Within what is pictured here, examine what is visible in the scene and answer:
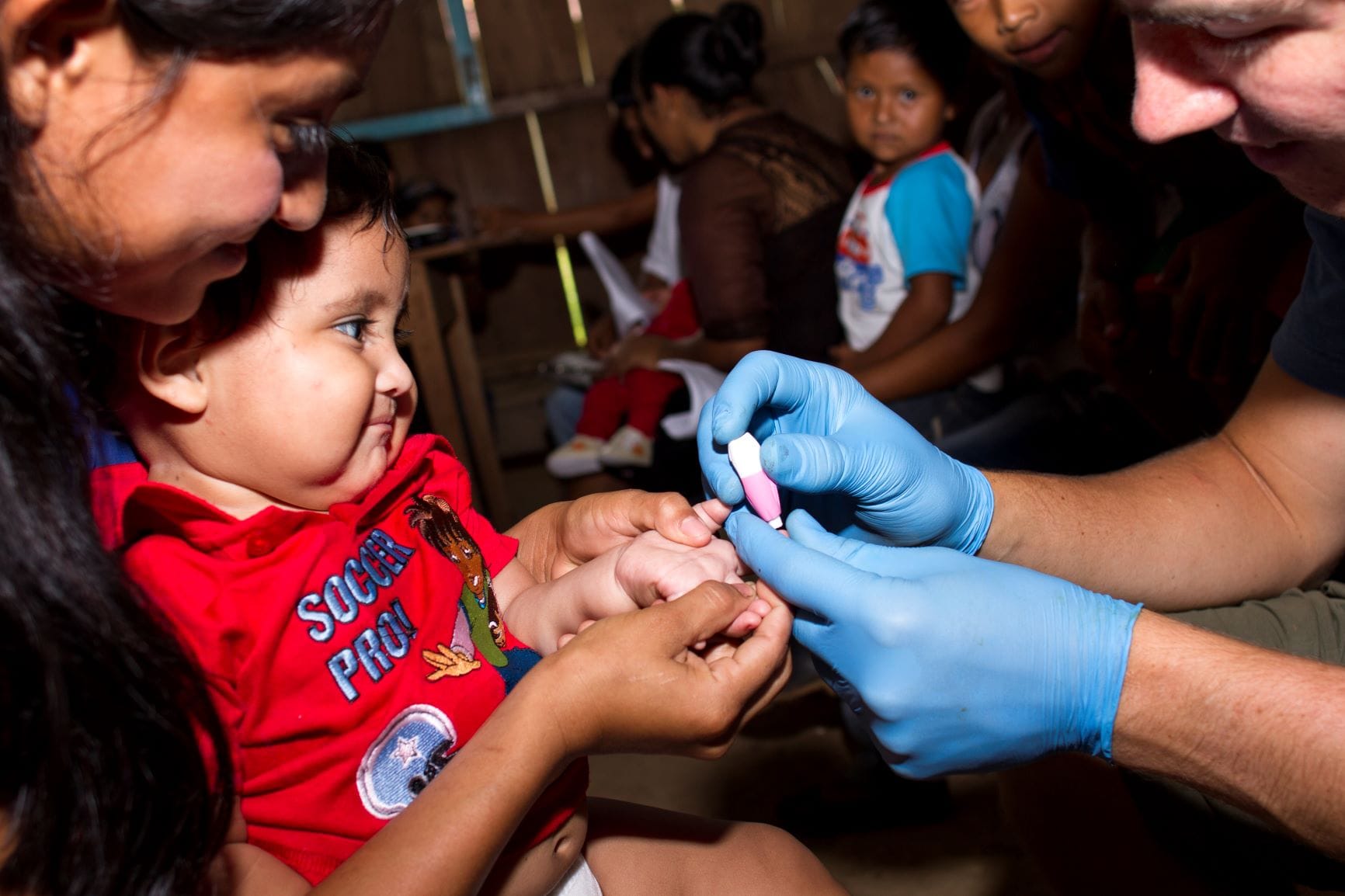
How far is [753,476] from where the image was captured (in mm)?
1013

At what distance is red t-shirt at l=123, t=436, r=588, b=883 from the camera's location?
2.79 feet

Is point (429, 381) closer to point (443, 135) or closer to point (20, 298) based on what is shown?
point (443, 135)

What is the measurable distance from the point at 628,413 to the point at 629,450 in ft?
0.65

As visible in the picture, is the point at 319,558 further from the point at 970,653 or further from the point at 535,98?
the point at 535,98

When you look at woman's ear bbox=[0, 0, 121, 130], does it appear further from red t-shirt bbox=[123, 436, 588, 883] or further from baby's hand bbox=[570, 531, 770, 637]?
baby's hand bbox=[570, 531, 770, 637]

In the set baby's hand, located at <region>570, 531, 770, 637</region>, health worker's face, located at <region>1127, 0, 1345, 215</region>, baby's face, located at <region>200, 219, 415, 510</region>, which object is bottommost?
baby's hand, located at <region>570, 531, 770, 637</region>

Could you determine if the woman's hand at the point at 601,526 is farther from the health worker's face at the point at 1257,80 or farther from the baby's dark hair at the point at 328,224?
the health worker's face at the point at 1257,80

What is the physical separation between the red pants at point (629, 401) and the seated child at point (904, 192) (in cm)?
52

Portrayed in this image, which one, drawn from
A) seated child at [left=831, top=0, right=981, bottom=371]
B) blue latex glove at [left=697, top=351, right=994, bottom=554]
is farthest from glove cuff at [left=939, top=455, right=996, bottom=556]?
seated child at [left=831, top=0, right=981, bottom=371]

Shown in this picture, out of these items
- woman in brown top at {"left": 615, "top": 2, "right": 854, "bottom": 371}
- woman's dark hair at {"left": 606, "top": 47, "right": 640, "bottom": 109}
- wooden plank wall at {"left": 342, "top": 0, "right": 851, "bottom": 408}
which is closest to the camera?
woman in brown top at {"left": 615, "top": 2, "right": 854, "bottom": 371}

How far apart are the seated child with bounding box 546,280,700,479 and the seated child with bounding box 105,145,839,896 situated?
175cm

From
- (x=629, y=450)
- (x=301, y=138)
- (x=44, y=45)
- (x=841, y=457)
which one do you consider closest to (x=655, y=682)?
(x=841, y=457)

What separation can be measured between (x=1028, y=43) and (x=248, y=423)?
151 cm

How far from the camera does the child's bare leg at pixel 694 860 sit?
108 cm
